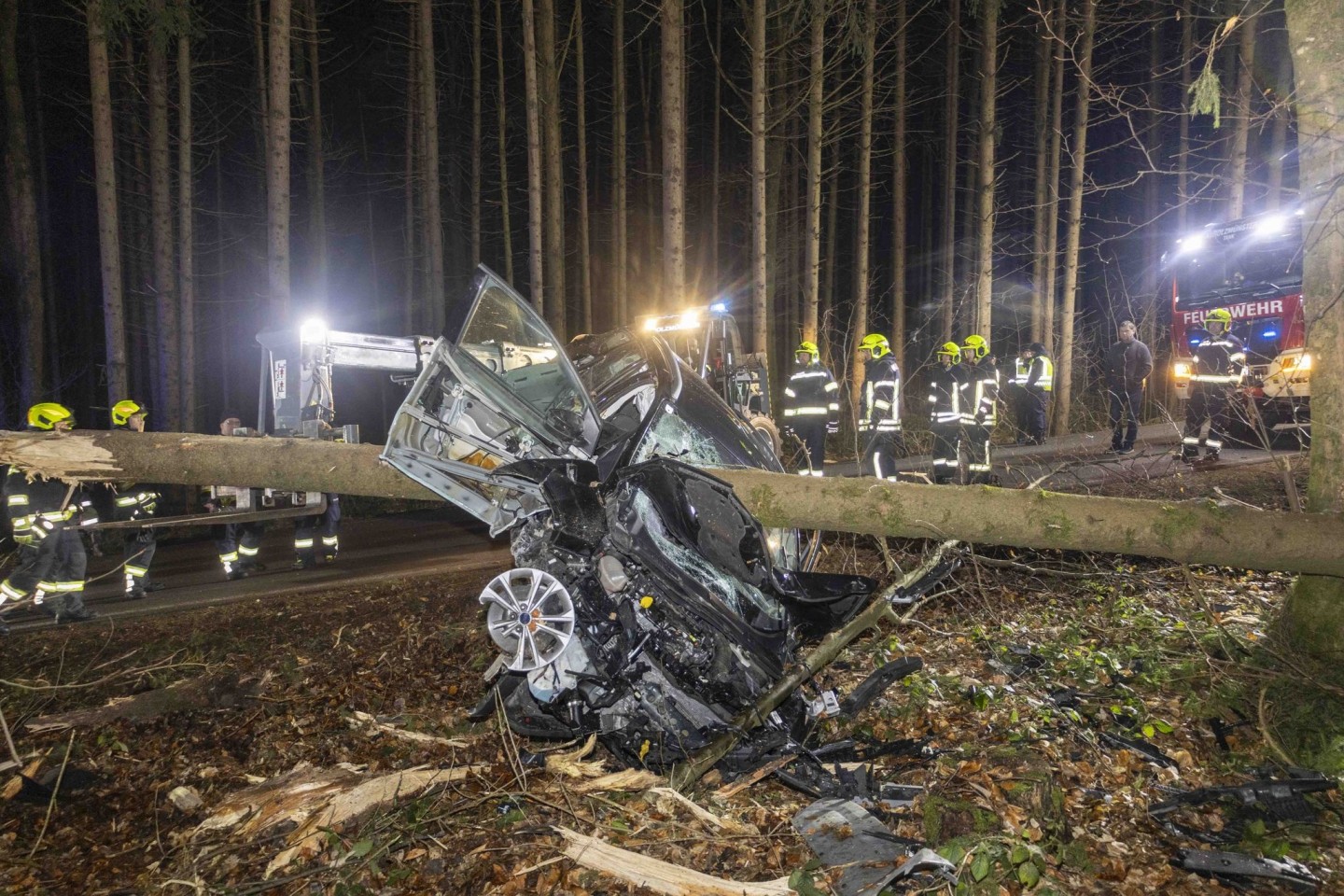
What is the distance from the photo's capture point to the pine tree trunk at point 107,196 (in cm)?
1070

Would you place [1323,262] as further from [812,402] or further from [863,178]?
[863,178]

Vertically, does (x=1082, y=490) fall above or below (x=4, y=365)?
below

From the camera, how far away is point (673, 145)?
9930 millimetres

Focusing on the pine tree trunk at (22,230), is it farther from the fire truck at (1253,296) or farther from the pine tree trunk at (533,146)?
the fire truck at (1253,296)

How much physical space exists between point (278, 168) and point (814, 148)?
838cm

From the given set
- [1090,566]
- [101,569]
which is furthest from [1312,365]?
[101,569]

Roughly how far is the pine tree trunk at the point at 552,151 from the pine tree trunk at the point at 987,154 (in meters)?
7.93

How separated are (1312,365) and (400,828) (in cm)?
514

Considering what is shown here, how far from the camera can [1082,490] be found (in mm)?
7965

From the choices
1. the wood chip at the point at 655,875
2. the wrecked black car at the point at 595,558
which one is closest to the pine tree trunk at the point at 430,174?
the wrecked black car at the point at 595,558

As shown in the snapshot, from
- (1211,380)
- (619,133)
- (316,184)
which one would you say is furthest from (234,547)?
(316,184)

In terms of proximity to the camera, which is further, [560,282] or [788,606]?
[560,282]

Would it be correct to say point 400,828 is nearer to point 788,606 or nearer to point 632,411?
point 788,606

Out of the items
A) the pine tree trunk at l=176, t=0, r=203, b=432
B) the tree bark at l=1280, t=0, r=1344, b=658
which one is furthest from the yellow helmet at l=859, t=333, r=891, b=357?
the pine tree trunk at l=176, t=0, r=203, b=432
